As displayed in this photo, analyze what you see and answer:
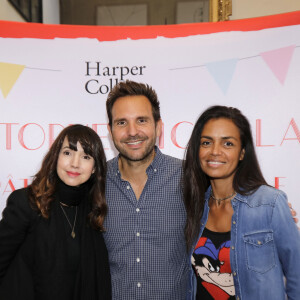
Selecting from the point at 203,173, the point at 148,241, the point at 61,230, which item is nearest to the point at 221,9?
the point at 203,173

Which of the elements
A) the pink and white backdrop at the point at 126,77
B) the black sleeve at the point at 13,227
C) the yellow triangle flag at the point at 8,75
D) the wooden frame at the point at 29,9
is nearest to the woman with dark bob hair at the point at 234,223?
the pink and white backdrop at the point at 126,77

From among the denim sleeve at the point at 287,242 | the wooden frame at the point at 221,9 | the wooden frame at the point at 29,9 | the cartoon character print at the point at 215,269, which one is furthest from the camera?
the wooden frame at the point at 29,9

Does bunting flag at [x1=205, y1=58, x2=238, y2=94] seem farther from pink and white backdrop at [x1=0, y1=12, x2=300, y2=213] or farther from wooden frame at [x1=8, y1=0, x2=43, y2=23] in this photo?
wooden frame at [x1=8, y1=0, x2=43, y2=23]

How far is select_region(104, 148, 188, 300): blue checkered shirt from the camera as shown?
1.67 meters

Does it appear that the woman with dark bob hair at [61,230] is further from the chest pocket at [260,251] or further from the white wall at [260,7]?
the white wall at [260,7]

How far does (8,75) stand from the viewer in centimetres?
220

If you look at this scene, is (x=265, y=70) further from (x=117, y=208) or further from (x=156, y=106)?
(x=117, y=208)

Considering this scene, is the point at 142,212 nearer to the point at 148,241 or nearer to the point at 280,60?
the point at 148,241

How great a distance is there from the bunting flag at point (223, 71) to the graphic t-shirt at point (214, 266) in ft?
3.35

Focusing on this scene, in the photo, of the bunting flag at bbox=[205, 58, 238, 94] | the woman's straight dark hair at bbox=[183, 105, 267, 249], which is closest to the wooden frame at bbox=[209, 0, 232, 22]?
the bunting flag at bbox=[205, 58, 238, 94]

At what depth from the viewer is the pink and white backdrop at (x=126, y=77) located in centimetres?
215

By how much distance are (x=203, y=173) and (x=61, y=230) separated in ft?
2.53

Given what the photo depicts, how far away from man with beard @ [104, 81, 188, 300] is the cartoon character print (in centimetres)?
18

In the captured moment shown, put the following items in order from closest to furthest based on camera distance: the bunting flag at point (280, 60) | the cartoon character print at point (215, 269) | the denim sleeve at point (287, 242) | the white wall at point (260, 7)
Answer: the denim sleeve at point (287, 242)
the cartoon character print at point (215, 269)
the bunting flag at point (280, 60)
the white wall at point (260, 7)
